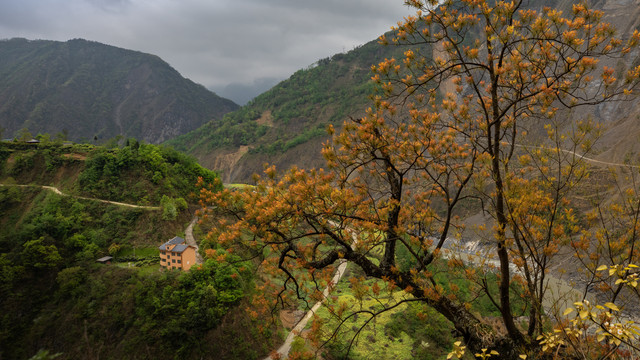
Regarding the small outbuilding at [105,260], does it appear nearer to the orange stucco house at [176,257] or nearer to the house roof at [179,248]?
the orange stucco house at [176,257]

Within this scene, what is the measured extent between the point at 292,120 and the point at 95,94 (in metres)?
98.9

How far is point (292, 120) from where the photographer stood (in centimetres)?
7844

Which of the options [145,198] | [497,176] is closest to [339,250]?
[497,176]

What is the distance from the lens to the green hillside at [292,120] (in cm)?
6862

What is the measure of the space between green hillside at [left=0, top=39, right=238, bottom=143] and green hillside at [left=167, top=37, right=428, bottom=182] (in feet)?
146

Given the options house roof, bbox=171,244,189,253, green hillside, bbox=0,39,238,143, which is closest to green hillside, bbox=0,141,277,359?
house roof, bbox=171,244,189,253

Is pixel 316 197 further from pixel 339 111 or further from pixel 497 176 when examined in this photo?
pixel 339 111

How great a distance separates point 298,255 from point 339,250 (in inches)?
34.0

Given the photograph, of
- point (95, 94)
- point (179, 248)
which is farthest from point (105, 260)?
point (95, 94)

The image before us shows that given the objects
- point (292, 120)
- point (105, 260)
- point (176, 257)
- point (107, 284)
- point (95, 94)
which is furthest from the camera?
point (95, 94)

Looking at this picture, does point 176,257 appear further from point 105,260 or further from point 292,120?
point 292,120

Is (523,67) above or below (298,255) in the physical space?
above

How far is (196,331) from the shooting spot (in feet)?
54.1

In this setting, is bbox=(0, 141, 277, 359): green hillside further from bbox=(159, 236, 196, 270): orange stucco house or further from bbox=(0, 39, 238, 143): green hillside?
bbox=(0, 39, 238, 143): green hillside
